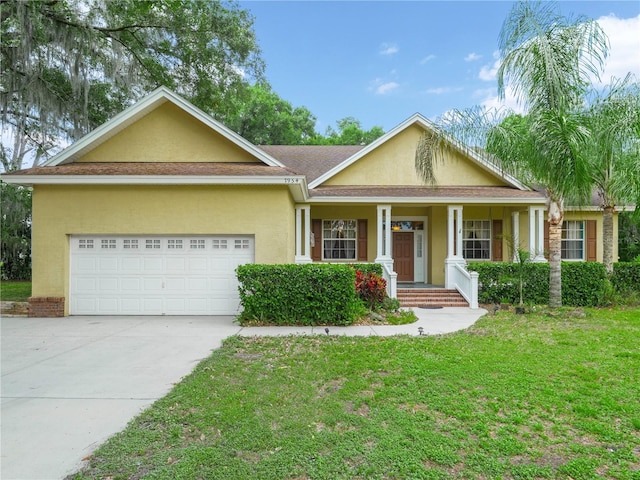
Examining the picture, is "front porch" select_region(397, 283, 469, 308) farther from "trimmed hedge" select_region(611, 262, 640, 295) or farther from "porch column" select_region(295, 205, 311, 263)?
"trimmed hedge" select_region(611, 262, 640, 295)

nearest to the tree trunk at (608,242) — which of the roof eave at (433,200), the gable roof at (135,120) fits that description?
the roof eave at (433,200)

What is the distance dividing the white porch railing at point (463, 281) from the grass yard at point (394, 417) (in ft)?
15.0

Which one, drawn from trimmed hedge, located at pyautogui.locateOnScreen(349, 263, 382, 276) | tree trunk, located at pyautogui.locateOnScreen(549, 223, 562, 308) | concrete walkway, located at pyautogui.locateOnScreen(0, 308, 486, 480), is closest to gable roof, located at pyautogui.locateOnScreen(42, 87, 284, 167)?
trimmed hedge, located at pyautogui.locateOnScreen(349, 263, 382, 276)

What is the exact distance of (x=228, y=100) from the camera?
15820mm

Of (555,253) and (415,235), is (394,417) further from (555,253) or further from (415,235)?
(415,235)

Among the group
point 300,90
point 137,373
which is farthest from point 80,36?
point 300,90

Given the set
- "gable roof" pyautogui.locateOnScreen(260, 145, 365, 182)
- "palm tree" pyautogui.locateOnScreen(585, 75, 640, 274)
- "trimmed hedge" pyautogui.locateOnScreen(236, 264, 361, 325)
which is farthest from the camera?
"gable roof" pyautogui.locateOnScreen(260, 145, 365, 182)

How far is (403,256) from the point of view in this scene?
1441 cm

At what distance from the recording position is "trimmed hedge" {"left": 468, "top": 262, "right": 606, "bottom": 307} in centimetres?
1086

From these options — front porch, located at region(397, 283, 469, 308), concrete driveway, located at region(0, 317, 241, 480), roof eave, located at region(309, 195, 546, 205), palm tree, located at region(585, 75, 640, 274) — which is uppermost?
palm tree, located at region(585, 75, 640, 274)

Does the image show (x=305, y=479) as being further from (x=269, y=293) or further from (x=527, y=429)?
(x=269, y=293)

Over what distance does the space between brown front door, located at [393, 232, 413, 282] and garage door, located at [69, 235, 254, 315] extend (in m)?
6.51

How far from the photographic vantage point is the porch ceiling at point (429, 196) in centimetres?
1223

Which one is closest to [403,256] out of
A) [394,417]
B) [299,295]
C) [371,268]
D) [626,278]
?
[371,268]
